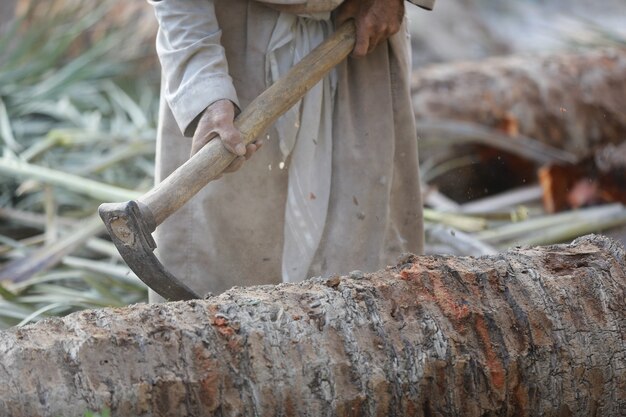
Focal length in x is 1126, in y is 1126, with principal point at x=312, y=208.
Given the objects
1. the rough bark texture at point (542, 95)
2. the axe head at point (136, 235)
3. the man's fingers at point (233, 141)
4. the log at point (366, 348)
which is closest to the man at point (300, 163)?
the man's fingers at point (233, 141)

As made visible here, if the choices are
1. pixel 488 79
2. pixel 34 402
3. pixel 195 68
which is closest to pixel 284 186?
pixel 195 68

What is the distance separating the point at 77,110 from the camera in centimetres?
636

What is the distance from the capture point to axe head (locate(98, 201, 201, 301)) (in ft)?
8.79

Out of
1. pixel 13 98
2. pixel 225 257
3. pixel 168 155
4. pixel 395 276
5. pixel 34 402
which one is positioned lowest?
pixel 34 402

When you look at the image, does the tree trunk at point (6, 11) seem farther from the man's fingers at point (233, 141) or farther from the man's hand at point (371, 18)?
the man's fingers at point (233, 141)

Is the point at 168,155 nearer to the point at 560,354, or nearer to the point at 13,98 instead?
the point at 560,354

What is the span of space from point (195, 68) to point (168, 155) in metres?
0.36

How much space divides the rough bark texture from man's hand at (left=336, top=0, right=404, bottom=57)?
3.38m

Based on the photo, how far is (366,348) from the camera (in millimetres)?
2404

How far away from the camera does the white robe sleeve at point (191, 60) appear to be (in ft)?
9.68

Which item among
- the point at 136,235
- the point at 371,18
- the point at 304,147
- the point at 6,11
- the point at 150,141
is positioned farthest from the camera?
the point at 6,11

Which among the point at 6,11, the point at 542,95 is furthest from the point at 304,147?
the point at 6,11

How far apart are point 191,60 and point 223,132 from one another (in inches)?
10.3

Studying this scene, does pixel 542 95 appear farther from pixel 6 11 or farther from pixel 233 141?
pixel 233 141
